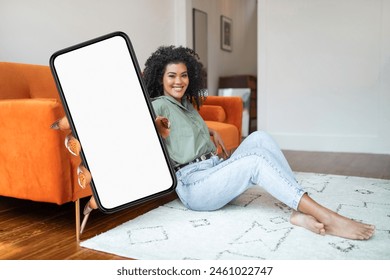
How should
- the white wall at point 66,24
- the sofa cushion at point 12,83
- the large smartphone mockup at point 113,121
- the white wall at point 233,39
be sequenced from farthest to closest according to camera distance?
the white wall at point 233,39
the white wall at point 66,24
the sofa cushion at point 12,83
the large smartphone mockup at point 113,121

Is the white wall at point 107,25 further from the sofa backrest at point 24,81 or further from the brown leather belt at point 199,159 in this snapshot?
the brown leather belt at point 199,159

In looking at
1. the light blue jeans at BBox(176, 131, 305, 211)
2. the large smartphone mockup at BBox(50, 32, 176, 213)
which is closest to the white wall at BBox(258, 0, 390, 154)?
the light blue jeans at BBox(176, 131, 305, 211)

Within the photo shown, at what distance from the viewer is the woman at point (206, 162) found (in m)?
1.41

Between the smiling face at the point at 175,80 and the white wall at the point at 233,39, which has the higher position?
the white wall at the point at 233,39

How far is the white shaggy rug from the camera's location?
1271 mm

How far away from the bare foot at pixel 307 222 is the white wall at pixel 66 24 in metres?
2.13

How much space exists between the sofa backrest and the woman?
732 mm

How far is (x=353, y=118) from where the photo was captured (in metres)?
3.79

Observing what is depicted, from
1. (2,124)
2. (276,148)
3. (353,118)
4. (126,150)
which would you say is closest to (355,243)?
(276,148)

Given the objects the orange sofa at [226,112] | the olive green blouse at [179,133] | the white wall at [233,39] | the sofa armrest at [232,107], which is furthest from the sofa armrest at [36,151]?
the white wall at [233,39]

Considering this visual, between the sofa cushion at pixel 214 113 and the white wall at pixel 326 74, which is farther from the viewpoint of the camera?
the white wall at pixel 326 74

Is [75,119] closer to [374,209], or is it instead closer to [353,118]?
[374,209]

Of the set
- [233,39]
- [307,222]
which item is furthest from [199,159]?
[233,39]

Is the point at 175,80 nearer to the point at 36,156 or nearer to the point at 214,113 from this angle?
the point at 36,156
